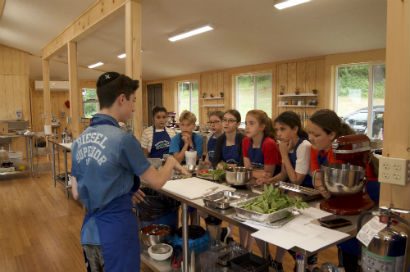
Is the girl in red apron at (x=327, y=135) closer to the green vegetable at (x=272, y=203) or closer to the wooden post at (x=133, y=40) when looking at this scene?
the green vegetable at (x=272, y=203)

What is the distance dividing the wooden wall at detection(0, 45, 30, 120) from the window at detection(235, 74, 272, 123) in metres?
6.19

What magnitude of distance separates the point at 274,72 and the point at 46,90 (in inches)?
219

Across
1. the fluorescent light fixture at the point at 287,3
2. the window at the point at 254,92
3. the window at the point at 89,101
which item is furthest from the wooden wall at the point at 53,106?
the fluorescent light fixture at the point at 287,3

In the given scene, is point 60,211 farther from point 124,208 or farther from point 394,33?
point 394,33

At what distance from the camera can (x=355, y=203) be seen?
1648mm

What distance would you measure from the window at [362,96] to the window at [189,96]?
5.07 meters

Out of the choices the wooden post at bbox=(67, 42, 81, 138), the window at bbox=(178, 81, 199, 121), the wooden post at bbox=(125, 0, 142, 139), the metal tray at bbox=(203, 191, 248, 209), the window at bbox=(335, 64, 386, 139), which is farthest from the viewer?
the window at bbox=(178, 81, 199, 121)

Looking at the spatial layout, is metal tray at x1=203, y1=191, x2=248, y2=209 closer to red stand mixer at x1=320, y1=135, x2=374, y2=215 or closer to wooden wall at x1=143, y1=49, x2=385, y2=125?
red stand mixer at x1=320, y1=135, x2=374, y2=215

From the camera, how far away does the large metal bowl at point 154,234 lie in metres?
2.68

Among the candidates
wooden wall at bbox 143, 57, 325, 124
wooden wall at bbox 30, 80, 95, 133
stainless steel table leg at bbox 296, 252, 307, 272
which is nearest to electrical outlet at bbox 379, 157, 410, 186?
stainless steel table leg at bbox 296, 252, 307, 272

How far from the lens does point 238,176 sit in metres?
2.16

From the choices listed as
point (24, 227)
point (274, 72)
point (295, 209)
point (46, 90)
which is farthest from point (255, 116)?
point (46, 90)

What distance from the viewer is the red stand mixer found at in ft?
5.21

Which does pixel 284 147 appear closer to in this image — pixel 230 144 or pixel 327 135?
pixel 327 135
